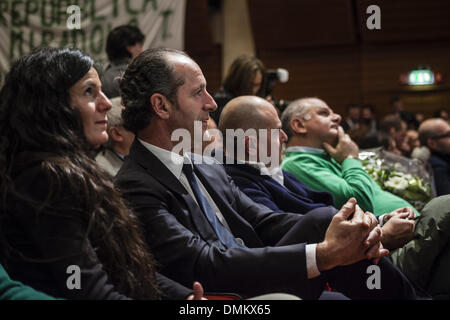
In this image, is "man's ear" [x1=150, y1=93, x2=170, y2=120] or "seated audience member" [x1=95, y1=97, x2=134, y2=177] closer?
"man's ear" [x1=150, y1=93, x2=170, y2=120]

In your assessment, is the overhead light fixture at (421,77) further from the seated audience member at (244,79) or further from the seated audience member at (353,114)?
the seated audience member at (244,79)

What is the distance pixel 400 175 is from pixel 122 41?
1.77m

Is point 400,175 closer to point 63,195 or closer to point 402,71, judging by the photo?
point 63,195

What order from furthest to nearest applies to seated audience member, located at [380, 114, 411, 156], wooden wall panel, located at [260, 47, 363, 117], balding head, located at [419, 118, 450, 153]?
wooden wall panel, located at [260, 47, 363, 117] → seated audience member, located at [380, 114, 411, 156] → balding head, located at [419, 118, 450, 153]

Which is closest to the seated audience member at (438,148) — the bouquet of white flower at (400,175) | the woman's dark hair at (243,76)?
the bouquet of white flower at (400,175)

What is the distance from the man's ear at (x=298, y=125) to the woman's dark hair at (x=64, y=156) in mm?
1516

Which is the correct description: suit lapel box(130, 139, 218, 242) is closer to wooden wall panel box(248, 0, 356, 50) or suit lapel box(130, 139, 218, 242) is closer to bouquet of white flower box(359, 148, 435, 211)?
bouquet of white flower box(359, 148, 435, 211)

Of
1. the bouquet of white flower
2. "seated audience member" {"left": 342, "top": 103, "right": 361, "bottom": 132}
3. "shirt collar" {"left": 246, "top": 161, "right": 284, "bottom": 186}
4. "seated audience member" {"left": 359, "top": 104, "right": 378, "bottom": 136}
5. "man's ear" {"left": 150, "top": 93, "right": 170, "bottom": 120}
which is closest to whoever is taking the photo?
"man's ear" {"left": 150, "top": 93, "right": 170, "bottom": 120}

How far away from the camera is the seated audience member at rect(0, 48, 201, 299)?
110 centimetres

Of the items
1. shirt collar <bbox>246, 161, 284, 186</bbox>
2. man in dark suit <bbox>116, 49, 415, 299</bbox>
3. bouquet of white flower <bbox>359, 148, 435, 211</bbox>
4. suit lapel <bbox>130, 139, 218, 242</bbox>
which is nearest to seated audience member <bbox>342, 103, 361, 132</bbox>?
bouquet of white flower <bbox>359, 148, 435, 211</bbox>

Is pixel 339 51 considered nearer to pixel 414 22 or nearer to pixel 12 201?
pixel 414 22

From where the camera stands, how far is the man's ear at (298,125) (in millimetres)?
2664

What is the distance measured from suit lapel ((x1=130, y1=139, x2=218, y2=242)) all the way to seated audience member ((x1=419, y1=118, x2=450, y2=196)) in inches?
102
